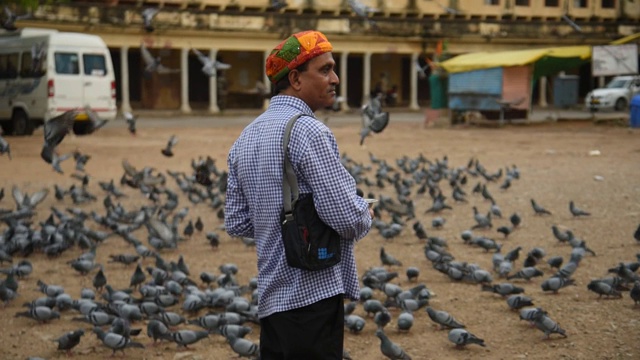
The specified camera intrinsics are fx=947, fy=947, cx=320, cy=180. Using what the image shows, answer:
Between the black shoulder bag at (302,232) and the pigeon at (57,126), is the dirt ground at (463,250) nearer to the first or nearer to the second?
the pigeon at (57,126)

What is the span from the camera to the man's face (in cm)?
346

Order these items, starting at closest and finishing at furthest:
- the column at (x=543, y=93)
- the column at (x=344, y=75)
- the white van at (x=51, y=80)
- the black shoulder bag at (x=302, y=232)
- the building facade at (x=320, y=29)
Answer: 1. the black shoulder bag at (x=302, y=232)
2. the white van at (x=51, y=80)
3. the building facade at (x=320, y=29)
4. the column at (x=344, y=75)
5. the column at (x=543, y=93)

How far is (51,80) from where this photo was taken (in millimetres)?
23266

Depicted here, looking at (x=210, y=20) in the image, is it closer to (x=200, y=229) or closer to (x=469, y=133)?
(x=469, y=133)

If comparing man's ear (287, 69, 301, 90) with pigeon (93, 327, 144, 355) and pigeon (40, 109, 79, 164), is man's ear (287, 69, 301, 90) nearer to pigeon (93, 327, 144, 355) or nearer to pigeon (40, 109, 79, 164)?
pigeon (93, 327, 144, 355)

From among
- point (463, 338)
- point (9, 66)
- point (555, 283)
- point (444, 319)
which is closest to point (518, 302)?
point (555, 283)

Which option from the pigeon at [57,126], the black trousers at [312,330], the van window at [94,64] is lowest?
the van window at [94,64]

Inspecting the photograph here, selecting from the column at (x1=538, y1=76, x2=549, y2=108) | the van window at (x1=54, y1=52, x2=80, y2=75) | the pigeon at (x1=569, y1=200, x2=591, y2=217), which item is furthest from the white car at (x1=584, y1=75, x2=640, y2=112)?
the pigeon at (x1=569, y1=200, x2=591, y2=217)

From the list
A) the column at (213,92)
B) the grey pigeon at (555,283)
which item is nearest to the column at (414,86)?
the column at (213,92)

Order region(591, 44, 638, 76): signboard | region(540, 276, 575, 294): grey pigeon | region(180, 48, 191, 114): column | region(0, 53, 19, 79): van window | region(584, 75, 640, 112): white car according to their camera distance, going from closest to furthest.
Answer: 1. region(540, 276, 575, 294): grey pigeon
2. region(0, 53, 19, 79): van window
3. region(591, 44, 638, 76): signboard
4. region(584, 75, 640, 112): white car
5. region(180, 48, 191, 114): column

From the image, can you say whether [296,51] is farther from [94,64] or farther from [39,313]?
[94,64]

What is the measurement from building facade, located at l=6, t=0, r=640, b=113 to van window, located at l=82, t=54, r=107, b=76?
10.7 meters

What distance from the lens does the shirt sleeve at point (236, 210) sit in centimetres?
367

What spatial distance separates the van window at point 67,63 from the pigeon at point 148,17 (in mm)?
9569
